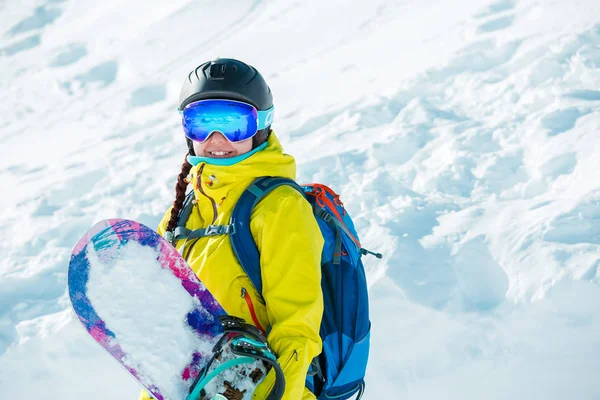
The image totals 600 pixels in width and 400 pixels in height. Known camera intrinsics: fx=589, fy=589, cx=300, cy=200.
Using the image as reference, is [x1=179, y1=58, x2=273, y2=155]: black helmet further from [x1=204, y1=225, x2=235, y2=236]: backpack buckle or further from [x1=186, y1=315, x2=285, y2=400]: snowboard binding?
[x1=186, y1=315, x2=285, y2=400]: snowboard binding

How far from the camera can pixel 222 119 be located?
214 centimetres

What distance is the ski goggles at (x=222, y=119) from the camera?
7.04 ft

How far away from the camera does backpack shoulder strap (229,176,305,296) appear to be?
1.94 meters

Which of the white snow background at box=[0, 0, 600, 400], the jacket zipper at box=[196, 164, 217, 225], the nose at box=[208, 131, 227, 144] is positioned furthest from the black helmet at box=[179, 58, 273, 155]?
the white snow background at box=[0, 0, 600, 400]

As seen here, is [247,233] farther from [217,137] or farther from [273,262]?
[217,137]

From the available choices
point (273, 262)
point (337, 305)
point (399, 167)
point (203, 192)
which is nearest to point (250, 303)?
point (273, 262)

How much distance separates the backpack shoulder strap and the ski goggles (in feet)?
0.84

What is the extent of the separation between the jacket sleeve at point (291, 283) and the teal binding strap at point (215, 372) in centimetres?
9

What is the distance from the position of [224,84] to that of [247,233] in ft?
1.88

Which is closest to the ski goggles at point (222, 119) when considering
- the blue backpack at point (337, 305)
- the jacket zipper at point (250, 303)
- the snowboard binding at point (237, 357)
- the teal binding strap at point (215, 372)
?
the blue backpack at point (337, 305)

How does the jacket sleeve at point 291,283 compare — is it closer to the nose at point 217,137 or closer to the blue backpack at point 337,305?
the blue backpack at point 337,305

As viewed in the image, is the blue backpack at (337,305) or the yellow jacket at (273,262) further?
the blue backpack at (337,305)

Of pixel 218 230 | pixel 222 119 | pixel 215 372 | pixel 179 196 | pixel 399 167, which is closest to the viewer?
pixel 215 372

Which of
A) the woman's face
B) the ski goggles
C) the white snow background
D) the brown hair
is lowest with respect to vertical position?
the white snow background
